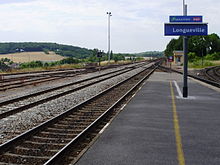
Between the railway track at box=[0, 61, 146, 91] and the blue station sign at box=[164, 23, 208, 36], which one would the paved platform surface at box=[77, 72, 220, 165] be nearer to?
the blue station sign at box=[164, 23, 208, 36]

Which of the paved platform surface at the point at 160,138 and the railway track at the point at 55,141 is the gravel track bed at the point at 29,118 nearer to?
the railway track at the point at 55,141

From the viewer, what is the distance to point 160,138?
786cm

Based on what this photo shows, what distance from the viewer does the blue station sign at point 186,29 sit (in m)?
15.2

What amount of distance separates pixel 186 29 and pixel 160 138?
868 cm

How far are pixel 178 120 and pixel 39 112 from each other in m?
5.05

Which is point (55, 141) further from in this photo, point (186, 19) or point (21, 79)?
point (21, 79)

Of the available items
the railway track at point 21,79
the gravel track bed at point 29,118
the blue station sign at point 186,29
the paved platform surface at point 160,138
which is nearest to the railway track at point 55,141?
the paved platform surface at point 160,138

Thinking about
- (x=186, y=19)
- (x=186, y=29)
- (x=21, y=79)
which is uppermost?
(x=186, y=19)

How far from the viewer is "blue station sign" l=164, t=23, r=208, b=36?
15195 millimetres

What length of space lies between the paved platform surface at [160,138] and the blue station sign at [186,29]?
4.17m

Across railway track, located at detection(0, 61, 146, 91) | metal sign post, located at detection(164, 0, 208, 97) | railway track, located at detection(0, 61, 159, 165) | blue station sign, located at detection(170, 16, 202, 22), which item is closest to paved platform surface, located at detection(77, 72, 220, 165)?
railway track, located at detection(0, 61, 159, 165)

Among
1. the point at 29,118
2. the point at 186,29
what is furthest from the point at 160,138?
the point at 186,29

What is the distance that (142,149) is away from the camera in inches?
271

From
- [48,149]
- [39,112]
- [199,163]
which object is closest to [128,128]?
[48,149]
